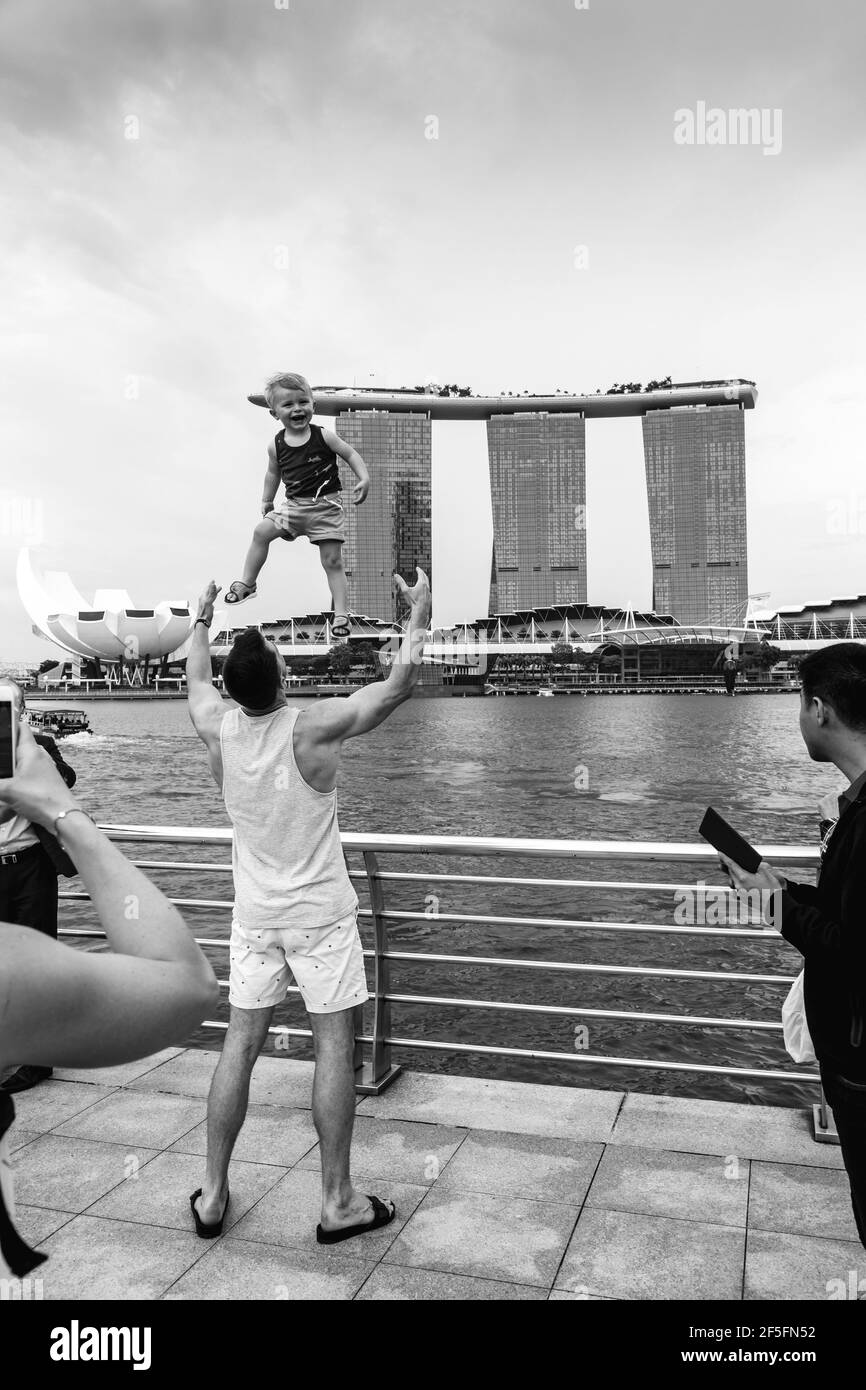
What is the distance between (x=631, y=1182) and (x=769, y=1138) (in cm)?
74

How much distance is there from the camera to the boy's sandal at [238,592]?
155 inches

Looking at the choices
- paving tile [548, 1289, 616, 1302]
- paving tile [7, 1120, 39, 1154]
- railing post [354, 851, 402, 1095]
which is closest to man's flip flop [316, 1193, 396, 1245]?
paving tile [548, 1289, 616, 1302]

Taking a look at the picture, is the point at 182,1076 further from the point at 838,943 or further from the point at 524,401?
the point at 524,401

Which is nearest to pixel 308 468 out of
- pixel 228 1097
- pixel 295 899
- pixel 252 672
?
pixel 252 672

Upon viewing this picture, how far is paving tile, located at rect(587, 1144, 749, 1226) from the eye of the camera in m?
3.40

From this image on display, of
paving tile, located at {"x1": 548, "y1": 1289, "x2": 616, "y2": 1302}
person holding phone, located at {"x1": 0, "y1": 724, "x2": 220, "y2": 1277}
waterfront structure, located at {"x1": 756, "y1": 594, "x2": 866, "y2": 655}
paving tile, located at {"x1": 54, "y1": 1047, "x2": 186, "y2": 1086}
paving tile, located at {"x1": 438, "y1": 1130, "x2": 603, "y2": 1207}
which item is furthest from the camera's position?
waterfront structure, located at {"x1": 756, "y1": 594, "x2": 866, "y2": 655}

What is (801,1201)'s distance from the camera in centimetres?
345

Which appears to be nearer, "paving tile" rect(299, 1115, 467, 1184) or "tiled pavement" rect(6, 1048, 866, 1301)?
Result: "tiled pavement" rect(6, 1048, 866, 1301)

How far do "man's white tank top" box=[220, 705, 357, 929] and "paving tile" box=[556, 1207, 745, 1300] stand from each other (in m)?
1.40

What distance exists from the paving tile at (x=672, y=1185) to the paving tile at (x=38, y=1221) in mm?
1941

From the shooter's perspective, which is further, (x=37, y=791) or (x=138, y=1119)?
(x=138, y=1119)

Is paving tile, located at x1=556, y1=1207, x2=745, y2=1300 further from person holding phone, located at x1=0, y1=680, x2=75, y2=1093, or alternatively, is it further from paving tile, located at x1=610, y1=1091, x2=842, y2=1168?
person holding phone, located at x1=0, y1=680, x2=75, y2=1093

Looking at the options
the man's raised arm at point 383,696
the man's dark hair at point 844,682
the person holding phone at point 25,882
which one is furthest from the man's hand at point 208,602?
the man's dark hair at point 844,682

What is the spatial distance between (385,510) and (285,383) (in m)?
0.74
